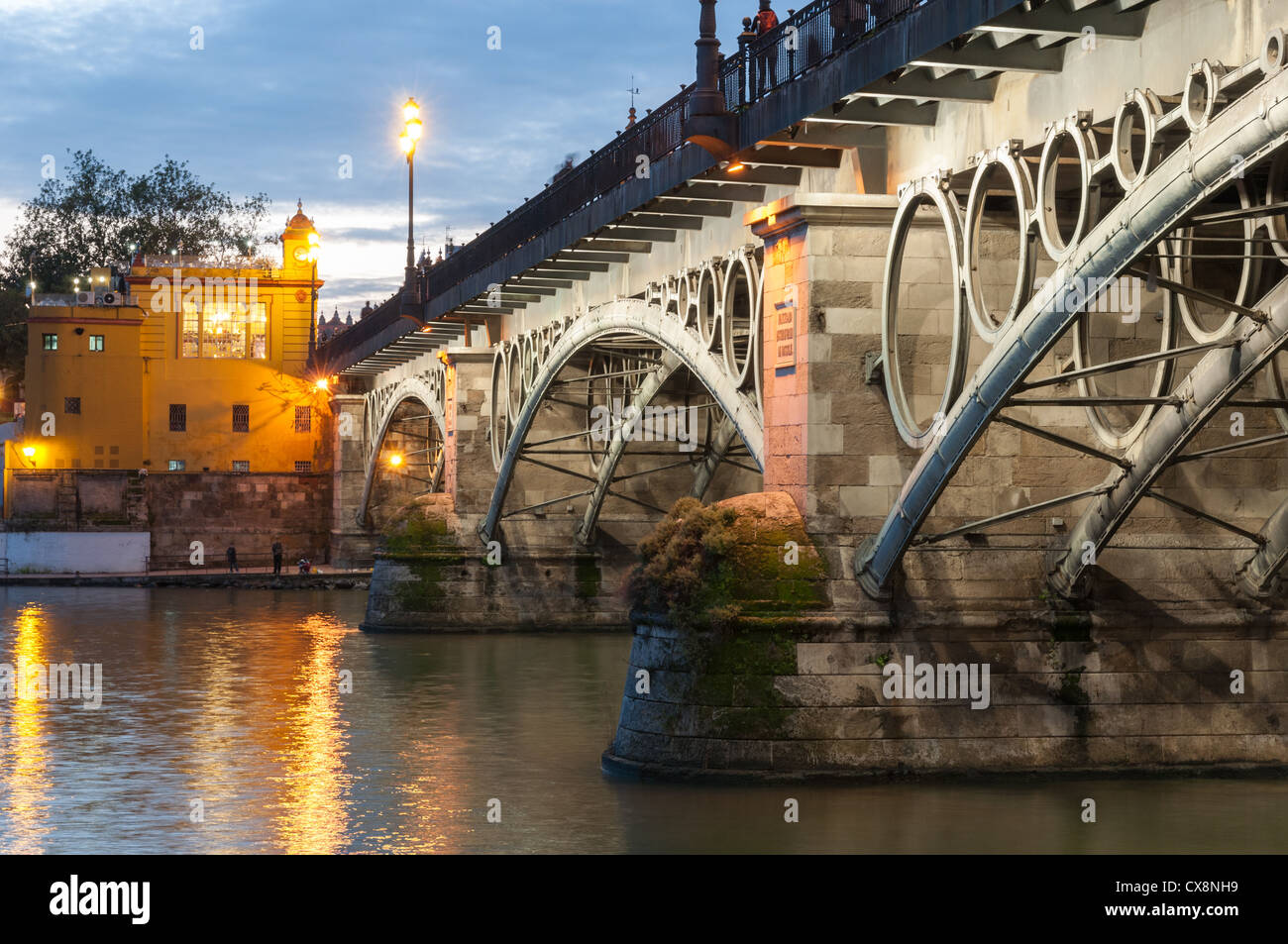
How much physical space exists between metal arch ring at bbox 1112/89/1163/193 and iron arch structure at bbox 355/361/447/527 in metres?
27.1

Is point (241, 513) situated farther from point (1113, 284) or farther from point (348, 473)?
point (1113, 284)

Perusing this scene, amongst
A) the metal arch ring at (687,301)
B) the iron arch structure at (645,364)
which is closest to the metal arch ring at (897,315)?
the iron arch structure at (645,364)

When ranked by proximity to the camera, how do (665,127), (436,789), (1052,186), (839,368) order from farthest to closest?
(665,127), (436,789), (839,368), (1052,186)

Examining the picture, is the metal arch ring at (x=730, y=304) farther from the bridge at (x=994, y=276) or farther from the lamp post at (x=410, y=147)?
the lamp post at (x=410, y=147)

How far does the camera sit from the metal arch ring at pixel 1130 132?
476 inches

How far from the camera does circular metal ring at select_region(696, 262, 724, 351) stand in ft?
70.9

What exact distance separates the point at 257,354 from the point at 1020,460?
52697mm

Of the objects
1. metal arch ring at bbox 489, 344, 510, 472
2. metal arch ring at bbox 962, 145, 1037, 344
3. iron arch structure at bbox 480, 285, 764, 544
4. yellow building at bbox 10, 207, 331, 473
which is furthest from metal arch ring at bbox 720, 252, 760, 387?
yellow building at bbox 10, 207, 331, 473

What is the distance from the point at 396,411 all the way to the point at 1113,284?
3944 centimetres

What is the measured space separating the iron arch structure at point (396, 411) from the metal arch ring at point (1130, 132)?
2714 centimetres

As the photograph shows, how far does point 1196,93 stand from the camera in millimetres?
11805

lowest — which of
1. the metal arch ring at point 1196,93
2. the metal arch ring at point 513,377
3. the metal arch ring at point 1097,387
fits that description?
the metal arch ring at point 1097,387

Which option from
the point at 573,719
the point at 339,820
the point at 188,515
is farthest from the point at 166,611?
the point at 339,820

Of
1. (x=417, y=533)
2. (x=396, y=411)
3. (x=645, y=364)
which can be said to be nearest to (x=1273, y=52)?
(x=645, y=364)
